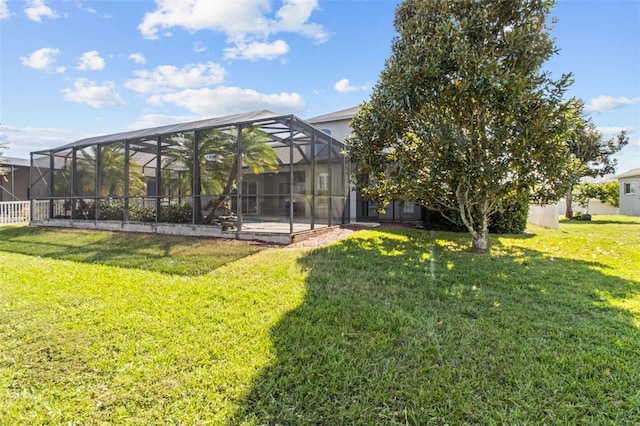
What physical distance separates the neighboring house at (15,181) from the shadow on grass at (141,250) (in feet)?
38.5

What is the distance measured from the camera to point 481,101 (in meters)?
5.86

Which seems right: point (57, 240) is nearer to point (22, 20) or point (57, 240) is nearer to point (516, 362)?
point (22, 20)

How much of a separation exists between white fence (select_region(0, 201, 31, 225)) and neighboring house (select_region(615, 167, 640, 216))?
1461 inches

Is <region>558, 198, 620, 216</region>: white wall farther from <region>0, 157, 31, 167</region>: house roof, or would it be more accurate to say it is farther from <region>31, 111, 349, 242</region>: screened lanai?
<region>0, 157, 31, 167</region>: house roof

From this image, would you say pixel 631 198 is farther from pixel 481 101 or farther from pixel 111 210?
pixel 111 210

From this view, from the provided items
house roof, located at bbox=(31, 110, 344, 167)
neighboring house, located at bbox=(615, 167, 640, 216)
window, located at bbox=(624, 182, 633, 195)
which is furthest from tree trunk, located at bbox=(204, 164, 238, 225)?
window, located at bbox=(624, 182, 633, 195)

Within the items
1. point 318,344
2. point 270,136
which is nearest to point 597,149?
point 270,136

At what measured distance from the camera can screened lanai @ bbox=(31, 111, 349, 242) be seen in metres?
8.77

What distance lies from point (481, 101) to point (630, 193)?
2638 centimetres

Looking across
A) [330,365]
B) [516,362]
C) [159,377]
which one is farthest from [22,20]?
[516,362]

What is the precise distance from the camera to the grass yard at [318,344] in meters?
1.98

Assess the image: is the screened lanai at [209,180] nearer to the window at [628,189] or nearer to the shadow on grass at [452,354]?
the shadow on grass at [452,354]

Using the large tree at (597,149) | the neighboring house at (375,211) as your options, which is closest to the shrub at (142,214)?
the neighboring house at (375,211)

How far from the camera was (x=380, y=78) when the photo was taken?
727 centimetres
